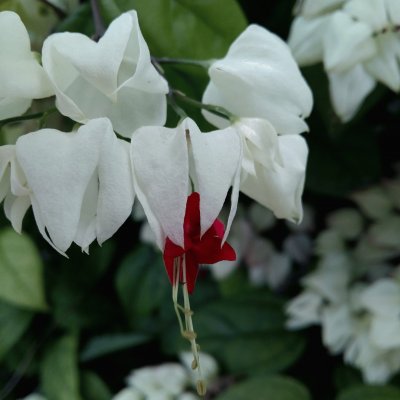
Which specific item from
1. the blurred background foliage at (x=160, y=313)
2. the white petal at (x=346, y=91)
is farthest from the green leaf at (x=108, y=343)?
the white petal at (x=346, y=91)

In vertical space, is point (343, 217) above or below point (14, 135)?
below

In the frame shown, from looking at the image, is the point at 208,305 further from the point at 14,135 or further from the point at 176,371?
the point at 14,135

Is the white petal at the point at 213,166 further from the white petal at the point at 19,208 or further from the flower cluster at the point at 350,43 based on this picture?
the flower cluster at the point at 350,43

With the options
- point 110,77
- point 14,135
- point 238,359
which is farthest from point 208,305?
point 110,77

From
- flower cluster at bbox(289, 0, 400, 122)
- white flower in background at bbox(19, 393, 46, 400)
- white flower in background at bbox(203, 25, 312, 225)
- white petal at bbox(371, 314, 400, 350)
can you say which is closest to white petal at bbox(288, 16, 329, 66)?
flower cluster at bbox(289, 0, 400, 122)

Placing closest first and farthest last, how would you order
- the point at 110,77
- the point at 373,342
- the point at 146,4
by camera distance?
1. the point at 110,77
2. the point at 146,4
3. the point at 373,342

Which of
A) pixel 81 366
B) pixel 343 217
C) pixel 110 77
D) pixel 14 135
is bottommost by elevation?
pixel 81 366

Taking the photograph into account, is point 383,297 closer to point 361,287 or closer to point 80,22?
point 361,287
